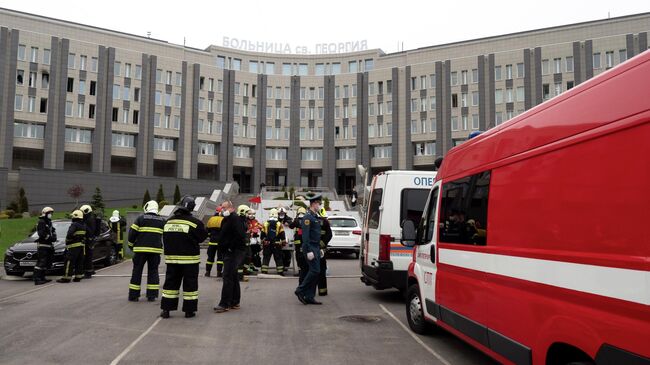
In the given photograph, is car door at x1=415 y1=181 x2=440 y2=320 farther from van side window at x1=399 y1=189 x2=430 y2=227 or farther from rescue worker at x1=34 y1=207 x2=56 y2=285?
rescue worker at x1=34 y1=207 x2=56 y2=285

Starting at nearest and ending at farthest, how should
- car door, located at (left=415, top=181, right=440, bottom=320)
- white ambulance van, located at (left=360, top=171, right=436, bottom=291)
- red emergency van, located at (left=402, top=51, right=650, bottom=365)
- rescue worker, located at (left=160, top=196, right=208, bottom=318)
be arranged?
red emergency van, located at (left=402, top=51, right=650, bottom=365)
car door, located at (left=415, top=181, right=440, bottom=320)
rescue worker, located at (left=160, top=196, right=208, bottom=318)
white ambulance van, located at (left=360, top=171, right=436, bottom=291)

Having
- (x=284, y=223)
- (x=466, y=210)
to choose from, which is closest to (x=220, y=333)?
(x=466, y=210)

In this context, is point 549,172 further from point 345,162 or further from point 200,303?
point 345,162

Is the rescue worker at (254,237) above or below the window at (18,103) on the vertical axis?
below

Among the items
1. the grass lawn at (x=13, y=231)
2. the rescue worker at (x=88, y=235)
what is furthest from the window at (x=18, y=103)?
the rescue worker at (x=88, y=235)

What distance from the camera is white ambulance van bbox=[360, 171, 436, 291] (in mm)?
8633

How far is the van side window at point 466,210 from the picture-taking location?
185 inches

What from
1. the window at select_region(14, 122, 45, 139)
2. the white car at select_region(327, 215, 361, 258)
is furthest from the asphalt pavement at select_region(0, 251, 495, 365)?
the window at select_region(14, 122, 45, 139)

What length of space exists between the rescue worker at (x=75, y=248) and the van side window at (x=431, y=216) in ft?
29.5

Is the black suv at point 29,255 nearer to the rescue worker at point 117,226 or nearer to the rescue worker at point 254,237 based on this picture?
the rescue worker at point 117,226

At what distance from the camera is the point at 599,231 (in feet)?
9.77

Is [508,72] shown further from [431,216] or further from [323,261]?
[431,216]

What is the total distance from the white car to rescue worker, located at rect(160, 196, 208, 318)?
1093cm

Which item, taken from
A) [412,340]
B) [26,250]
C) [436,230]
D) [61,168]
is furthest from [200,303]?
[61,168]
